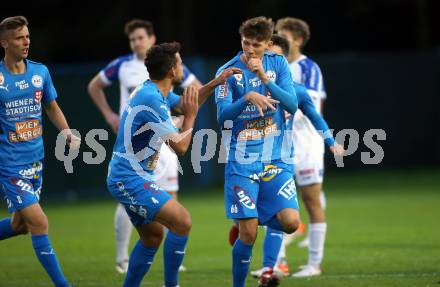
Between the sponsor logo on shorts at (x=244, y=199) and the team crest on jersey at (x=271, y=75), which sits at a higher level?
the team crest on jersey at (x=271, y=75)

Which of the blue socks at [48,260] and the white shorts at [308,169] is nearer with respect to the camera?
the blue socks at [48,260]

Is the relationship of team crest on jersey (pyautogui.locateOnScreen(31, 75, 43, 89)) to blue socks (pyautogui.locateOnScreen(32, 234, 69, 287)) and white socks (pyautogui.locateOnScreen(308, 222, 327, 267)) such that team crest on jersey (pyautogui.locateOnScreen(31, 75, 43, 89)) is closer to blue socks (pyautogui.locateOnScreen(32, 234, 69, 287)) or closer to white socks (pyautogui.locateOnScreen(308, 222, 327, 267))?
blue socks (pyautogui.locateOnScreen(32, 234, 69, 287))

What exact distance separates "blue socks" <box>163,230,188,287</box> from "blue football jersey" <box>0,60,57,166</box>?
145cm

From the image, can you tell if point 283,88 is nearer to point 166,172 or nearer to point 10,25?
point 10,25

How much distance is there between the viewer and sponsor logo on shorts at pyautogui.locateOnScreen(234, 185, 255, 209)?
7621 mm

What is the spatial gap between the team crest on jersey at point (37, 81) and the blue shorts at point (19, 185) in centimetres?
65

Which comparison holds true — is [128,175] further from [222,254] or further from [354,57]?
[354,57]

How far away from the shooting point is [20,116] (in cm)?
795

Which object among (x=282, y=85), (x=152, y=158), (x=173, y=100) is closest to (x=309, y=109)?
(x=282, y=85)

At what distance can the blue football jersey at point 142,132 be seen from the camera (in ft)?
23.9

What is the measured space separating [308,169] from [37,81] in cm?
290

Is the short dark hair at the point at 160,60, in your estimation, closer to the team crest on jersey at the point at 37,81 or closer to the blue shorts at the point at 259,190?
the blue shorts at the point at 259,190

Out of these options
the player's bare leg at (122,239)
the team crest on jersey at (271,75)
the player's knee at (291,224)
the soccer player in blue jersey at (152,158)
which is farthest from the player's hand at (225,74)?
the player's bare leg at (122,239)

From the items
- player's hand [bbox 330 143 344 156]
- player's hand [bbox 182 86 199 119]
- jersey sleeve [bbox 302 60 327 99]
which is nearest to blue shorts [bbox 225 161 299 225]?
player's hand [bbox 330 143 344 156]
